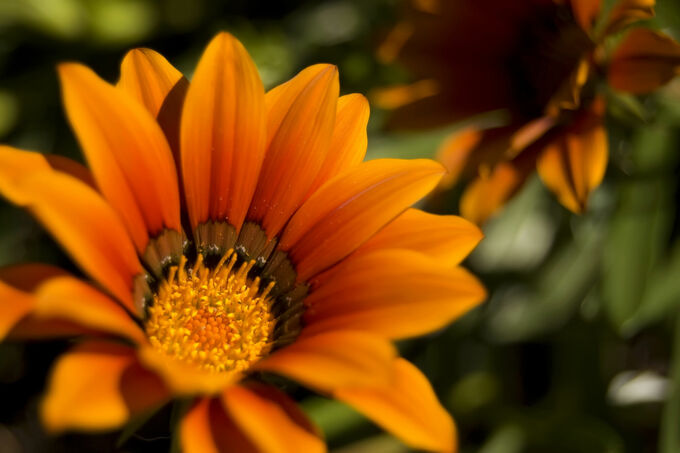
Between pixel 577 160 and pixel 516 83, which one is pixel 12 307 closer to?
pixel 577 160

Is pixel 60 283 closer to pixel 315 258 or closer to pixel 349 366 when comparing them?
pixel 349 366

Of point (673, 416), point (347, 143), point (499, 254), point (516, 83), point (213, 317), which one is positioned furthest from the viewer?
point (499, 254)

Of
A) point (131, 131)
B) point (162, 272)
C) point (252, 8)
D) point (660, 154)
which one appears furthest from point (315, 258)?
point (252, 8)

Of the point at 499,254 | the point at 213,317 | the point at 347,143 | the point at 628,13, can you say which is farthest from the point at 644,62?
the point at 213,317

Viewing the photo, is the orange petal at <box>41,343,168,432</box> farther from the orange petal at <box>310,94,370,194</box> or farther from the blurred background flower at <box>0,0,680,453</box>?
the blurred background flower at <box>0,0,680,453</box>

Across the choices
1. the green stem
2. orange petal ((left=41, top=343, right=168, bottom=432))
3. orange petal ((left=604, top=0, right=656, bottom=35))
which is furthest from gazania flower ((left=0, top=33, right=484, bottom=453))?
the green stem

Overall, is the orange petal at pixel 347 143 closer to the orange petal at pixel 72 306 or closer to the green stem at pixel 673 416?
the orange petal at pixel 72 306
